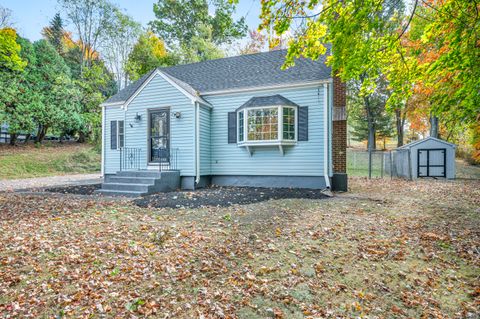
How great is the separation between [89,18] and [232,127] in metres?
19.3

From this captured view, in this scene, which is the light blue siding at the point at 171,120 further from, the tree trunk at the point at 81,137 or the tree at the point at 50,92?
the tree trunk at the point at 81,137

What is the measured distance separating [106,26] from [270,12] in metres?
22.6

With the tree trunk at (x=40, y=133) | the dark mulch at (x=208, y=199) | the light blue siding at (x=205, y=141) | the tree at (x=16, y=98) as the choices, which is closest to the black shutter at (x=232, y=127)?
the light blue siding at (x=205, y=141)

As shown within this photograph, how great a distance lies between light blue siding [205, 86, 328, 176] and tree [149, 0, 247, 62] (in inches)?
614

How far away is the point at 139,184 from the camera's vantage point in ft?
28.7

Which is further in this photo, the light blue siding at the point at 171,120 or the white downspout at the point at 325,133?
the light blue siding at the point at 171,120

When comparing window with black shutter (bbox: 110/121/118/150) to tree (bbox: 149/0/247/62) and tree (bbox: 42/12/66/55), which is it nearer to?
tree (bbox: 149/0/247/62)

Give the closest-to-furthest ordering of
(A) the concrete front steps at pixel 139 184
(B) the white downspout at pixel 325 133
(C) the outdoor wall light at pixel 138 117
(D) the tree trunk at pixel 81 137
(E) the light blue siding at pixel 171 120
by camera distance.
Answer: (A) the concrete front steps at pixel 139 184
(B) the white downspout at pixel 325 133
(E) the light blue siding at pixel 171 120
(C) the outdoor wall light at pixel 138 117
(D) the tree trunk at pixel 81 137

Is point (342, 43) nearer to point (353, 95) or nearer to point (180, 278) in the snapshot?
point (180, 278)

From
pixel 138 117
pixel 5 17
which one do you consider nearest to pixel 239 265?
pixel 138 117

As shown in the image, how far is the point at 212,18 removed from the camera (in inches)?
974

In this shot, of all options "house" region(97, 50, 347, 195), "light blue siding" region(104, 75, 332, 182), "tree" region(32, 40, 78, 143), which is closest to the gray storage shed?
"house" region(97, 50, 347, 195)

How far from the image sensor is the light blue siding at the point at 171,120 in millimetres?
10008

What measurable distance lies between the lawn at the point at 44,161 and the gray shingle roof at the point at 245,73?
786 cm
